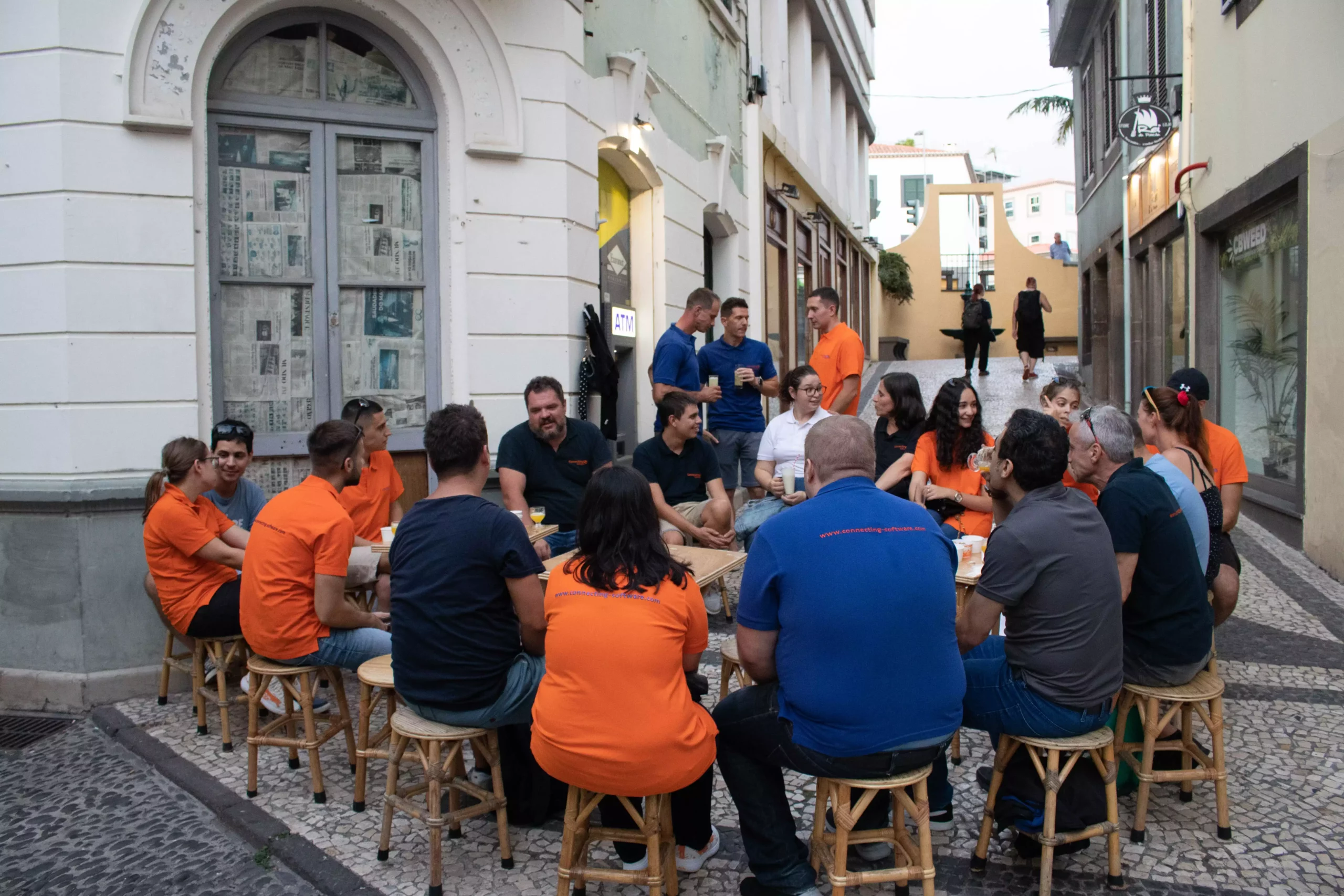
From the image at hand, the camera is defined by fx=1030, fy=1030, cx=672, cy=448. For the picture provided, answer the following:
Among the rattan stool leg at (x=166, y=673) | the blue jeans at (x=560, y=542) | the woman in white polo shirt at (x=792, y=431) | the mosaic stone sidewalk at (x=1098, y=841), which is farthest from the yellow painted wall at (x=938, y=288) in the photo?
the rattan stool leg at (x=166, y=673)

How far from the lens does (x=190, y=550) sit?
4648 millimetres

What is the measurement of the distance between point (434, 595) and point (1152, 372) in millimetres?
12296

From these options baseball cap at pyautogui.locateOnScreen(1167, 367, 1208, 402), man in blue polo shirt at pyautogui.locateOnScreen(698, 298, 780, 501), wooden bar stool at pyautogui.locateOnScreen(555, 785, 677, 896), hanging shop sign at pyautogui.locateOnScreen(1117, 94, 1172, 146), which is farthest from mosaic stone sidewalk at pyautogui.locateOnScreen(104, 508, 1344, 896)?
hanging shop sign at pyautogui.locateOnScreen(1117, 94, 1172, 146)

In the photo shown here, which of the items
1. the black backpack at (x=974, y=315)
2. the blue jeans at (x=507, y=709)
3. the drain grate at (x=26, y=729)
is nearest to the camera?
the blue jeans at (x=507, y=709)

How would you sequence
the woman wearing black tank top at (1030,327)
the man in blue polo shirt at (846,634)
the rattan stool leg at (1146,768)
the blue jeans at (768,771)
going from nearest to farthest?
1. the man in blue polo shirt at (846,634)
2. the blue jeans at (768,771)
3. the rattan stool leg at (1146,768)
4. the woman wearing black tank top at (1030,327)

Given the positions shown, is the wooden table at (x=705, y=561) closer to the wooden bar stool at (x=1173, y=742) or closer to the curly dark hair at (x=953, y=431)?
the curly dark hair at (x=953, y=431)

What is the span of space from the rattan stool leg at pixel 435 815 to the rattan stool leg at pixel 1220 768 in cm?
256

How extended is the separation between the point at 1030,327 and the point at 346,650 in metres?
15.4

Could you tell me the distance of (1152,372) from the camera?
1331 cm

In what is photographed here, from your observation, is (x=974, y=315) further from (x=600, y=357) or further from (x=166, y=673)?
(x=166, y=673)

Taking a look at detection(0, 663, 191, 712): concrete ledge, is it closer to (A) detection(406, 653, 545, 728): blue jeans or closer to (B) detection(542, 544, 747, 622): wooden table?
(B) detection(542, 544, 747, 622): wooden table

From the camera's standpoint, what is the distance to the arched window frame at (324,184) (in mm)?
5777

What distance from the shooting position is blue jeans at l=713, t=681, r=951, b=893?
2.91 metres

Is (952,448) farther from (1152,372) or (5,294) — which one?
(1152,372)
